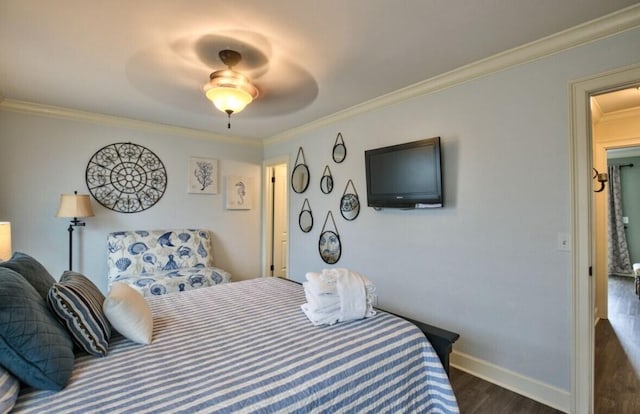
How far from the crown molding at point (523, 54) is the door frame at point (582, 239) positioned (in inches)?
10.3

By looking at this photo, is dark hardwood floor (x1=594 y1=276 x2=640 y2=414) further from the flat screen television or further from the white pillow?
the white pillow

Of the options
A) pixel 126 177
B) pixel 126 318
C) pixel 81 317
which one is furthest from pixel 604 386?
pixel 126 177

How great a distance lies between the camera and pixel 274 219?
5035mm

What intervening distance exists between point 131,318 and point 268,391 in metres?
0.84

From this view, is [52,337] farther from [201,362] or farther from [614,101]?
[614,101]

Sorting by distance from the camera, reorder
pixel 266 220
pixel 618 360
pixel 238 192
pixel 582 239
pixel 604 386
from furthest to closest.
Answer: pixel 266 220
pixel 238 192
pixel 618 360
pixel 604 386
pixel 582 239

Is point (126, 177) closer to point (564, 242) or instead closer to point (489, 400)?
point (489, 400)

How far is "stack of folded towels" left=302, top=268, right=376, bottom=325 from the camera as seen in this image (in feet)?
5.68

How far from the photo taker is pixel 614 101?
3104 millimetres

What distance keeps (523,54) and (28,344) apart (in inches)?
120

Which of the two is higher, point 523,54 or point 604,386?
point 523,54

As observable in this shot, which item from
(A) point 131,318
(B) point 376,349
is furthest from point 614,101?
(A) point 131,318

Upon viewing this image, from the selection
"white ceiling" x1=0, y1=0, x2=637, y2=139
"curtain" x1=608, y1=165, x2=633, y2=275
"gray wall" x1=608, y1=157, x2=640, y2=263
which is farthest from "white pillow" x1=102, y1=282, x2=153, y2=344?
"gray wall" x1=608, y1=157, x2=640, y2=263

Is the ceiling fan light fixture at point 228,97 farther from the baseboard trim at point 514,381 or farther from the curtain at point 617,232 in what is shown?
the curtain at point 617,232
